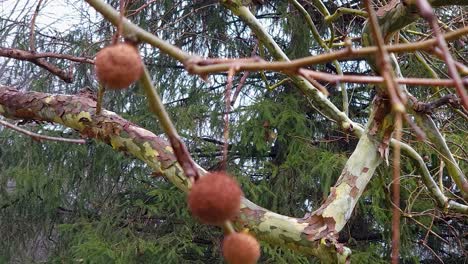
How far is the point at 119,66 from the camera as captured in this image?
1.59 ft

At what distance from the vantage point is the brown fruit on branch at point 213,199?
0.46m

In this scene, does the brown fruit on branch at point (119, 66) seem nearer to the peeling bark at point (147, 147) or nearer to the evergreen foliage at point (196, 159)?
the peeling bark at point (147, 147)

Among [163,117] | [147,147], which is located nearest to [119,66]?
[163,117]

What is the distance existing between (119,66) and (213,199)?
12 cm

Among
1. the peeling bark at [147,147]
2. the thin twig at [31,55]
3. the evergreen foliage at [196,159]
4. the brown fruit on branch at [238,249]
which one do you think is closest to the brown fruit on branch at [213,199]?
the brown fruit on branch at [238,249]

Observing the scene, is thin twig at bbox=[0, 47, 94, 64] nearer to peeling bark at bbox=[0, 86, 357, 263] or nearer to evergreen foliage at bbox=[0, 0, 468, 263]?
peeling bark at bbox=[0, 86, 357, 263]

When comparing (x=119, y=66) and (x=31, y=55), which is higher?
(x=31, y=55)

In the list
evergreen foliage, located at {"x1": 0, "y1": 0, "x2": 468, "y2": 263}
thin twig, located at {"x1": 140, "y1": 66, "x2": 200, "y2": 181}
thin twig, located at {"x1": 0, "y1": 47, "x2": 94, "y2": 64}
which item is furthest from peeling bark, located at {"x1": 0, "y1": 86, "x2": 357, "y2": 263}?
evergreen foliage, located at {"x1": 0, "y1": 0, "x2": 468, "y2": 263}

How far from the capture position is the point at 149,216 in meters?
3.72

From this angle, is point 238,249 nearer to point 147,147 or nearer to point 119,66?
point 119,66

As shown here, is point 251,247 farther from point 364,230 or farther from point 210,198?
point 364,230

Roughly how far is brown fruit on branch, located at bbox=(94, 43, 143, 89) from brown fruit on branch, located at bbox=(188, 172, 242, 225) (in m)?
0.10

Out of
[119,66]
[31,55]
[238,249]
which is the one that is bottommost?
[238,249]

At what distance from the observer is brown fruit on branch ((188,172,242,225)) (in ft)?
1.52
